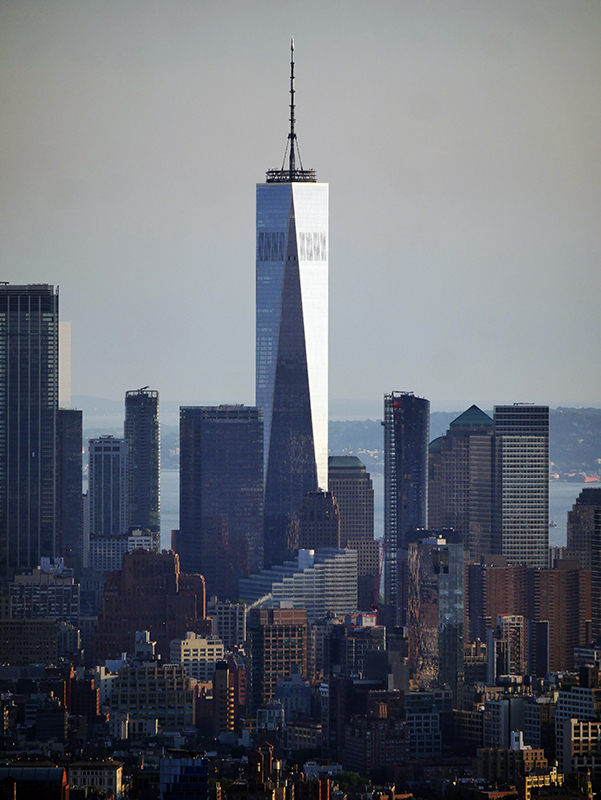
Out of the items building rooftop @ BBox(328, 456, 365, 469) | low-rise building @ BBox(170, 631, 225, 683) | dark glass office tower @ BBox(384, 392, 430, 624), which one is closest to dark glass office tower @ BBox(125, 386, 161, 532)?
building rooftop @ BBox(328, 456, 365, 469)

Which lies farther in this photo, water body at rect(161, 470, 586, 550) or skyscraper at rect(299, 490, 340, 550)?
skyscraper at rect(299, 490, 340, 550)

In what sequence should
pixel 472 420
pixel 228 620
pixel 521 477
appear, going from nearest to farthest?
pixel 228 620 < pixel 521 477 < pixel 472 420

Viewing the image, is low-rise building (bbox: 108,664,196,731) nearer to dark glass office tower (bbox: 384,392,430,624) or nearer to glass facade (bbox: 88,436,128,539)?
dark glass office tower (bbox: 384,392,430,624)

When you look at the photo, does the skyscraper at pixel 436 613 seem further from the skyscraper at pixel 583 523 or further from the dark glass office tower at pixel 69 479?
the dark glass office tower at pixel 69 479

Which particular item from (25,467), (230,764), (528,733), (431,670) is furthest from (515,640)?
(25,467)

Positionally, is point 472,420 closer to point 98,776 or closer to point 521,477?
point 521,477

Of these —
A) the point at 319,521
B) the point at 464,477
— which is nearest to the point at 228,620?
the point at 464,477
